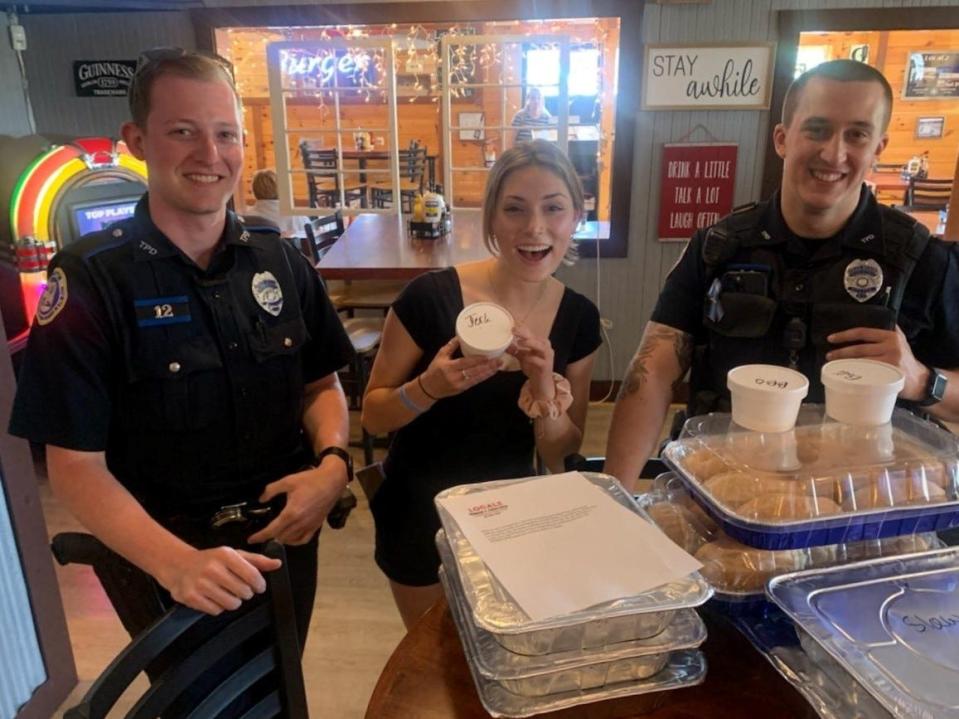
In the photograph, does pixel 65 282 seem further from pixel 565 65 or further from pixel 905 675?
pixel 565 65

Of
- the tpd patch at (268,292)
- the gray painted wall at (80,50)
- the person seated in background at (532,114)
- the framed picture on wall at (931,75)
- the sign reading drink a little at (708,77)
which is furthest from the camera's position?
the framed picture on wall at (931,75)

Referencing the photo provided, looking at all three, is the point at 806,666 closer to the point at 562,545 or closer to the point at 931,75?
the point at 562,545

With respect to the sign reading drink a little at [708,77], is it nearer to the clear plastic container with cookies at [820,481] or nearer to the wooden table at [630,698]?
the clear plastic container with cookies at [820,481]

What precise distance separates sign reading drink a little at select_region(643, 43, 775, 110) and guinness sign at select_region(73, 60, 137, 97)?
9.48 feet

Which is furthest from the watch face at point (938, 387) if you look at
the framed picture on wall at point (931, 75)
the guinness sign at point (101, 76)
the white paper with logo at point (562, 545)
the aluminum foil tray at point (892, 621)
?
the framed picture on wall at point (931, 75)

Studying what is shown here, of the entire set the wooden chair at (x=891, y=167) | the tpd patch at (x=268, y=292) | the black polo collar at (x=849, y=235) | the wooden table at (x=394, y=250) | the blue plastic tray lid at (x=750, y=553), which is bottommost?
the blue plastic tray lid at (x=750, y=553)

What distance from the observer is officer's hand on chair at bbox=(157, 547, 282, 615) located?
1084 mm

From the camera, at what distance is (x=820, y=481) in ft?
3.24

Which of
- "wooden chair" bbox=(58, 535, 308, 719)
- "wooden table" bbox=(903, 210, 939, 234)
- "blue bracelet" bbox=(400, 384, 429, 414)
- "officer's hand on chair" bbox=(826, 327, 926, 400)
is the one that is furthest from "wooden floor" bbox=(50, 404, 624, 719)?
"wooden table" bbox=(903, 210, 939, 234)

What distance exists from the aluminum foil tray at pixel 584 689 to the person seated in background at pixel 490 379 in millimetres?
665

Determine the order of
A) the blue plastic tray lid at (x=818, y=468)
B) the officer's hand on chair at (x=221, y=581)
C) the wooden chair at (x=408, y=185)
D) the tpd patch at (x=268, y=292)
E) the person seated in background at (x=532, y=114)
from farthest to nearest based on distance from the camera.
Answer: the wooden chair at (x=408, y=185) < the person seated in background at (x=532, y=114) < the tpd patch at (x=268, y=292) < the officer's hand on chair at (x=221, y=581) < the blue plastic tray lid at (x=818, y=468)

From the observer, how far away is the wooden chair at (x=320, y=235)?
150 inches

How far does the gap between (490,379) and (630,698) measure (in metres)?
0.84

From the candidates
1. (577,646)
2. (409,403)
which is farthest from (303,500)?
(577,646)
